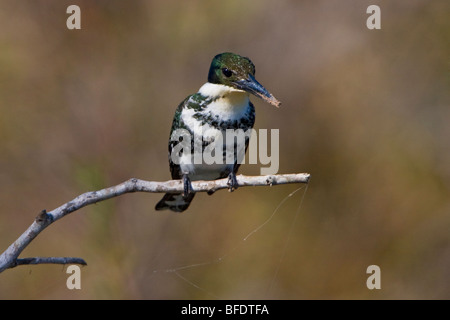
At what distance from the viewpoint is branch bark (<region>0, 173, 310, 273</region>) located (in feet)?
6.47

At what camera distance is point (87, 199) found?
2119mm

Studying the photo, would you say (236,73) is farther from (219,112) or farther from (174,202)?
(174,202)

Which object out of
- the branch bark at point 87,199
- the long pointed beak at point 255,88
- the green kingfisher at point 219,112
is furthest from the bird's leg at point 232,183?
the long pointed beak at point 255,88

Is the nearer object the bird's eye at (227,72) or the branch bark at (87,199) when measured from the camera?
the branch bark at (87,199)

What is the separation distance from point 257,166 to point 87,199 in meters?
2.21

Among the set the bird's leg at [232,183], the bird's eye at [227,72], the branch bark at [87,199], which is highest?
the bird's eye at [227,72]

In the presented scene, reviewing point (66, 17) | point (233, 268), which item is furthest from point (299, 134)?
point (66, 17)

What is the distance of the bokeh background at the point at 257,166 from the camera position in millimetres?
4148

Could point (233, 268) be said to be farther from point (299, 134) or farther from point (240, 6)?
point (240, 6)

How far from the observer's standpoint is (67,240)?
13.5 ft

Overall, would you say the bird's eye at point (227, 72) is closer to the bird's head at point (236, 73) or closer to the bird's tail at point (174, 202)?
the bird's head at point (236, 73)

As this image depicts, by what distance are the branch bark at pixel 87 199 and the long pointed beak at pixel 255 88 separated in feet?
1.47

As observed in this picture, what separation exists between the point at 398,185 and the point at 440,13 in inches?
50.4

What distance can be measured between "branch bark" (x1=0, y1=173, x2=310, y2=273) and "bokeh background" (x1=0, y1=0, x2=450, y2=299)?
170 centimetres
